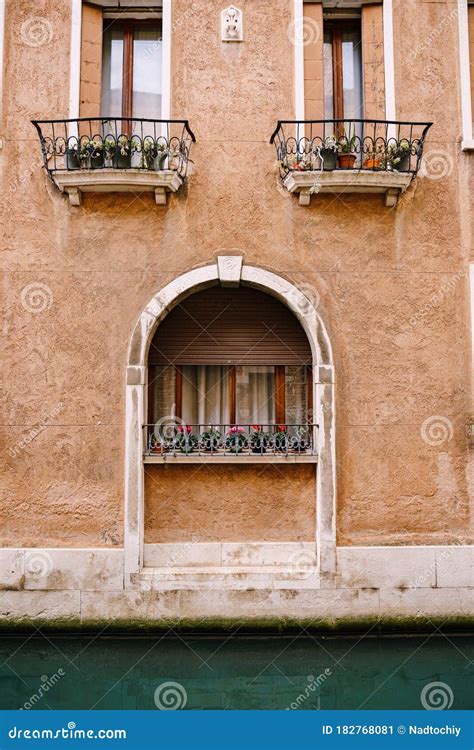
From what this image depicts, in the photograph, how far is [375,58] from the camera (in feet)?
25.5

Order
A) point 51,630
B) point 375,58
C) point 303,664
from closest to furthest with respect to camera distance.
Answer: point 303,664 → point 51,630 → point 375,58

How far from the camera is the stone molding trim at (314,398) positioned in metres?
7.20

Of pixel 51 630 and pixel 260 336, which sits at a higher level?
pixel 260 336

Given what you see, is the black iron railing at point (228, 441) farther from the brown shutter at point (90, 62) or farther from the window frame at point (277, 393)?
the brown shutter at point (90, 62)

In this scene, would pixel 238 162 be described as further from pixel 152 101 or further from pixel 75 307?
pixel 75 307

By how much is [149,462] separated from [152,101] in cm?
459

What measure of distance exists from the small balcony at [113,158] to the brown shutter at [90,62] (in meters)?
0.31

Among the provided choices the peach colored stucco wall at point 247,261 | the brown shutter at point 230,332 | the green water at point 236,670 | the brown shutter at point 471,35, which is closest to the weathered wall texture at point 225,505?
the peach colored stucco wall at point 247,261

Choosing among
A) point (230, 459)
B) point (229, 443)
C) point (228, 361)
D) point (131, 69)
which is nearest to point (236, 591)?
point (230, 459)

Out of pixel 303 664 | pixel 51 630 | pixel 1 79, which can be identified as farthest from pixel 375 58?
pixel 51 630

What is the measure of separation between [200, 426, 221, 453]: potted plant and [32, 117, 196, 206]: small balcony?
9.42 feet

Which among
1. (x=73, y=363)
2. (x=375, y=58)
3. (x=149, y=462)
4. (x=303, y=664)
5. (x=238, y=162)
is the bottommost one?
(x=303, y=664)

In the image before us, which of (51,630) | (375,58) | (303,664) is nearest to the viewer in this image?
(303,664)

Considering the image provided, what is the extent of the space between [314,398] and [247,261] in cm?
187
